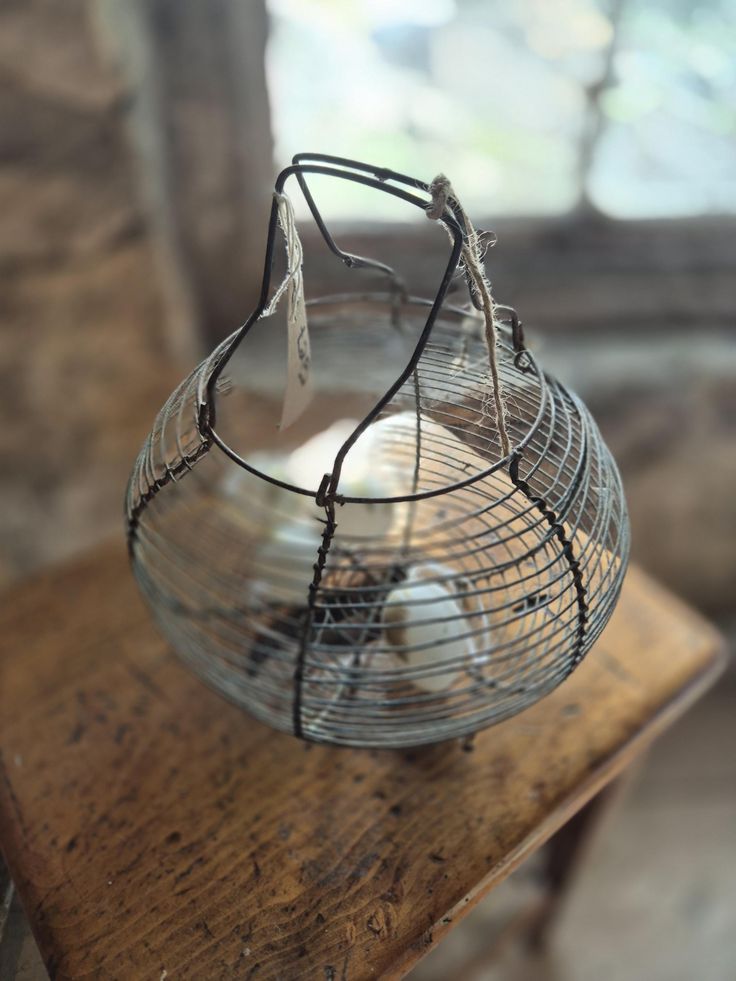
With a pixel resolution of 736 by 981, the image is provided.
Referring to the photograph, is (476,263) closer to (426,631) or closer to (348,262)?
(348,262)

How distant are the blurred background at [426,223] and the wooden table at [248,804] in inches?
16.7

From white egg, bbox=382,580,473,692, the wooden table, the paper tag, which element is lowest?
the wooden table

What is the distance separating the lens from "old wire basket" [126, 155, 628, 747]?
0.45 meters

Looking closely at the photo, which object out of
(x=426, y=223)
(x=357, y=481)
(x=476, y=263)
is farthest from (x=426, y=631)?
(x=426, y=223)

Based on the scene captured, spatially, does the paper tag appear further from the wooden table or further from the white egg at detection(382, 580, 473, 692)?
the wooden table

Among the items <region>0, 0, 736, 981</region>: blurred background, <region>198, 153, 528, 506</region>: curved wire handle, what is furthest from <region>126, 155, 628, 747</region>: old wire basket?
<region>0, 0, 736, 981</region>: blurred background

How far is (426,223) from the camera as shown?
113 centimetres

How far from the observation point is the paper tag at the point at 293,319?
0.43m

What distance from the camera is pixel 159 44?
973 millimetres

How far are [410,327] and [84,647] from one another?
40cm

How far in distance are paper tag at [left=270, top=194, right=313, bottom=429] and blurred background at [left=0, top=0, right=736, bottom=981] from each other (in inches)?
21.3

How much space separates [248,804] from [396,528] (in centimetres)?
27

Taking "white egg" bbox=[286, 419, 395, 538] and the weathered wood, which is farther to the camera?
the weathered wood

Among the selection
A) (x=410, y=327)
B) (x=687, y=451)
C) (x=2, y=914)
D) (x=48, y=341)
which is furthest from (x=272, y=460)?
(x=687, y=451)
